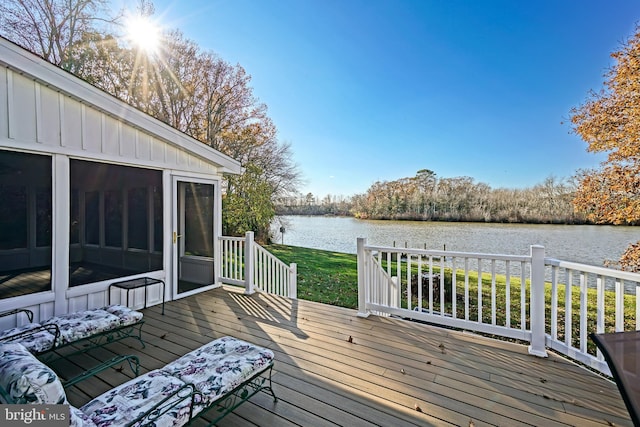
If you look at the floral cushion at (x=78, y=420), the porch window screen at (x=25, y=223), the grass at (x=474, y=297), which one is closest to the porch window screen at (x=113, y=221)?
the porch window screen at (x=25, y=223)

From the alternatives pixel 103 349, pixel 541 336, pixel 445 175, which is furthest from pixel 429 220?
pixel 103 349

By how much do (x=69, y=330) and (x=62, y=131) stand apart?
7.37 feet

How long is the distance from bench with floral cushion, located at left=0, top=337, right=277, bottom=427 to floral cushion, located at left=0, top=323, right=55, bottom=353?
2.47 ft

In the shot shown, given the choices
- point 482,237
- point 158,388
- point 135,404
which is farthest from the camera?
point 482,237

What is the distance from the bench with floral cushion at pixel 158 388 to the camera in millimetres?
1287

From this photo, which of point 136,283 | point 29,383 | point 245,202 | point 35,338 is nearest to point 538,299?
point 29,383

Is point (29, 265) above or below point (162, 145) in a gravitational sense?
below

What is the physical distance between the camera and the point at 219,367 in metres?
1.90

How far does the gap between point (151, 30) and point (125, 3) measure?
108 cm

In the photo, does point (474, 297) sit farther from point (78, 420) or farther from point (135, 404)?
Result: point (78, 420)

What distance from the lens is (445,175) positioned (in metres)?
20.1

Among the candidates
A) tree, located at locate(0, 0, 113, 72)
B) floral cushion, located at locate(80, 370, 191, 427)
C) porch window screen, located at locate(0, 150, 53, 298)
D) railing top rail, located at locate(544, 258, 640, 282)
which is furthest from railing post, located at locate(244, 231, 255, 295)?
tree, located at locate(0, 0, 113, 72)

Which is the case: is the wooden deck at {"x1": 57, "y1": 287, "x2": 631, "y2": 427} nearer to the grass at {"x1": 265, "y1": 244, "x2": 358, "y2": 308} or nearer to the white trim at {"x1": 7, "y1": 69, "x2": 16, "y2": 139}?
the white trim at {"x1": 7, "y1": 69, "x2": 16, "y2": 139}

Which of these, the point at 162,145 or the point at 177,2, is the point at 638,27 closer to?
the point at 162,145
